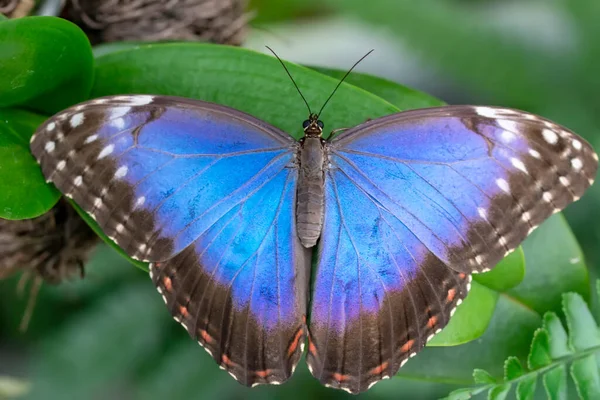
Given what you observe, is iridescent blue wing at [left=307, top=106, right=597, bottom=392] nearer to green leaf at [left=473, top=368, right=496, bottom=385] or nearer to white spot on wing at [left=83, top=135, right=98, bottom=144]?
green leaf at [left=473, top=368, right=496, bottom=385]

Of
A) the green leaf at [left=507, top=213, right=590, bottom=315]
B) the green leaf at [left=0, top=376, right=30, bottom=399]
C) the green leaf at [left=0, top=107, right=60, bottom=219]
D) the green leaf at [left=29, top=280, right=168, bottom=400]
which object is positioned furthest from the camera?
the green leaf at [left=29, top=280, right=168, bottom=400]

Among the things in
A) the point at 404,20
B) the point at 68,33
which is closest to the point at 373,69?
the point at 404,20

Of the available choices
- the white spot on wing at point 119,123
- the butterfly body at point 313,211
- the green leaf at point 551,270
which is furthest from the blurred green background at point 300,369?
the white spot on wing at point 119,123

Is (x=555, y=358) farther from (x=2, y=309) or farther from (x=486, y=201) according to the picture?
(x=2, y=309)

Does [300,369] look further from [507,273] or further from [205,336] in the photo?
[507,273]

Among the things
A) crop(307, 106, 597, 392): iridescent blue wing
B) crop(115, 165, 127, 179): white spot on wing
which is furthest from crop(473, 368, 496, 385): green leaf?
crop(115, 165, 127, 179): white spot on wing

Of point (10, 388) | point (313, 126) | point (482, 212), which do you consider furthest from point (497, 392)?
point (10, 388)

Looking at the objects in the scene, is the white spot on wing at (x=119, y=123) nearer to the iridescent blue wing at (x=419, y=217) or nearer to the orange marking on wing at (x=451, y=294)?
the iridescent blue wing at (x=419, y=217)
